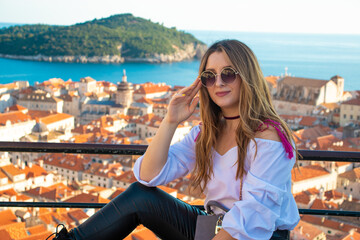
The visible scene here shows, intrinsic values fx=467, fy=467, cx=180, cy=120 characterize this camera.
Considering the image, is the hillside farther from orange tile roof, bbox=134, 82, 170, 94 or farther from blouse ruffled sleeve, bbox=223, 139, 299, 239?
blouse ruffled sleeve, bbox=223, 139, 299, 239

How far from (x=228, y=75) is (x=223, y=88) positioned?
0.03m

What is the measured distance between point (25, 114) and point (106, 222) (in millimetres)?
19349

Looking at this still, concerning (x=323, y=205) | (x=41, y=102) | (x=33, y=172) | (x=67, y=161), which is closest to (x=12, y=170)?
(x=33, y=172)

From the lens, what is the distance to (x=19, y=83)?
26.6 meters

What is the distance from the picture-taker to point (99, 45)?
48156mm

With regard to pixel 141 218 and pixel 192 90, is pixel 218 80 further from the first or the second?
pixel 141 218

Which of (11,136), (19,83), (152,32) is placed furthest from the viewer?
(152,32)

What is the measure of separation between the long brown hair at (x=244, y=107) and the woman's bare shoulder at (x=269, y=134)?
1cm

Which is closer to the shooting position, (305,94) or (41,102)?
(305,94)

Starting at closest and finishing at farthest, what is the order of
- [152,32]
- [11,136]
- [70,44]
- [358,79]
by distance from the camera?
1. [11,136]
2. [358,79]
3. [70,44]
4. [152,32]

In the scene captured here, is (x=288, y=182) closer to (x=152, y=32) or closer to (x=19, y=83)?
(x=19, y=83)

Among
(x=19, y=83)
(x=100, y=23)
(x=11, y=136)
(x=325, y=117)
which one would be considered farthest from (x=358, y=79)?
(x=100, y=23)

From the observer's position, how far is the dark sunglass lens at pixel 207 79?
2.84 ft

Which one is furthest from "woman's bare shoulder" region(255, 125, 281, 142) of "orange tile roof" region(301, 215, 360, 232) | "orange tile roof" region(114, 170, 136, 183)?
"orange tile roof" region(114, 170, 136, 183)
